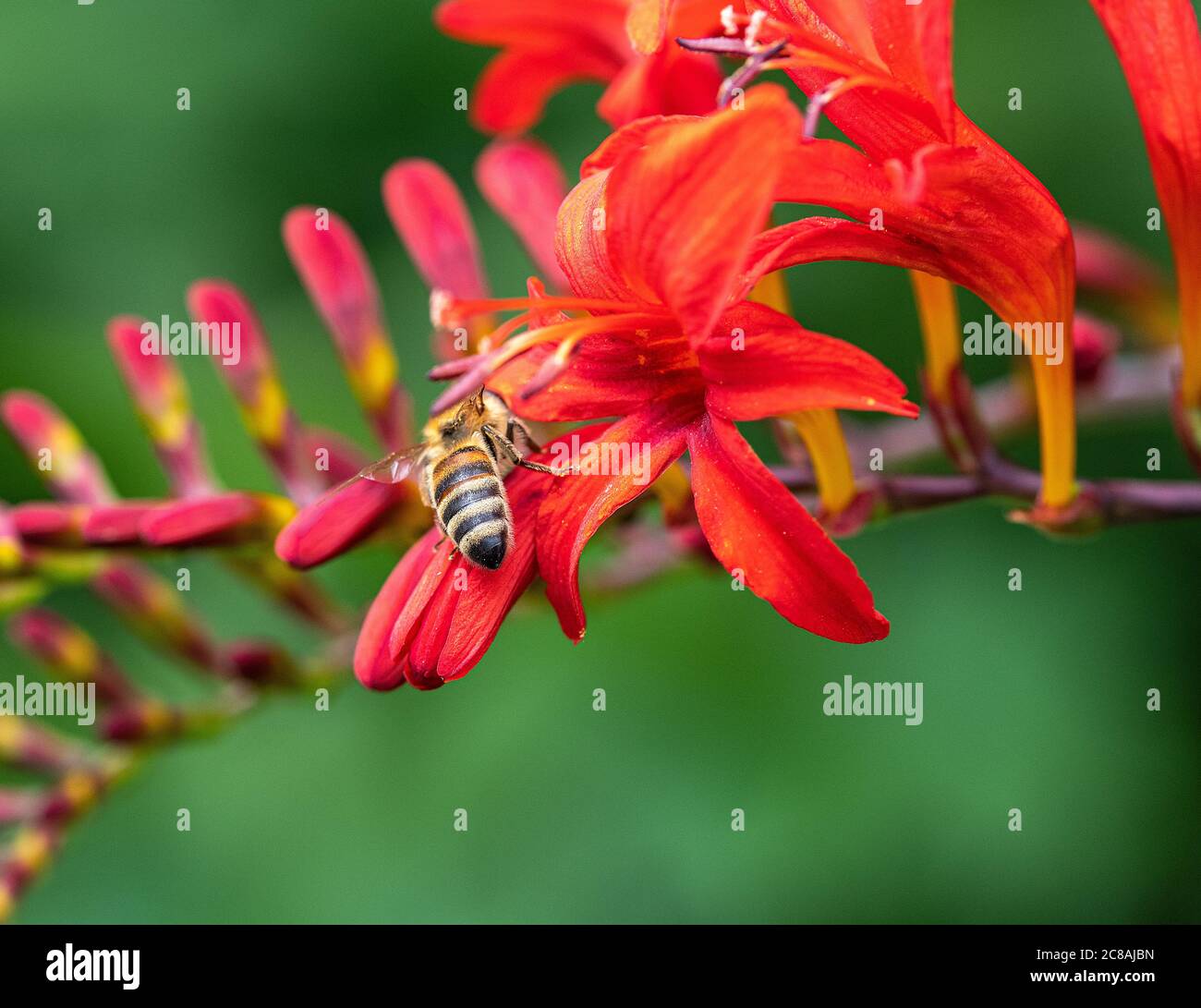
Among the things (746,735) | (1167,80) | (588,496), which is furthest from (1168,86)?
(746,735)

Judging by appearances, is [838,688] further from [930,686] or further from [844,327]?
[844,327]

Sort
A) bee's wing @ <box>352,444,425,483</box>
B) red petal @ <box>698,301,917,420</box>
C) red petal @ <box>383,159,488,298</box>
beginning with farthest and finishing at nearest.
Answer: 1. red petal @ <box>383,159,488,298</box>
2. bee's wing @ <box>352,444,425,483</box>
3. red petal @ <box>698,301,917,420</box>

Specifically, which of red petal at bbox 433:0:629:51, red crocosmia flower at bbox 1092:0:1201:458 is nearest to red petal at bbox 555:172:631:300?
red crocosmia flower at bbox 1092:0:1201:458

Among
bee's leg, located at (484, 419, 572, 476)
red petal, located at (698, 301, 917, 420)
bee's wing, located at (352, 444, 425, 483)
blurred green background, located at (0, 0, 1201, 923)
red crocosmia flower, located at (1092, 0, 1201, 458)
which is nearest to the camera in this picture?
red petal, located at (698, 301, 917, 420)

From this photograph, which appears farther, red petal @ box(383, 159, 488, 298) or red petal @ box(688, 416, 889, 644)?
red petal @ box(383, 159, 488, 298)

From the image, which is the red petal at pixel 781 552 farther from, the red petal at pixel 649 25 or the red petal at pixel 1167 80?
the red petal at pixel 1167 80

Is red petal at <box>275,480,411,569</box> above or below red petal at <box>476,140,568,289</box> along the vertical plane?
below

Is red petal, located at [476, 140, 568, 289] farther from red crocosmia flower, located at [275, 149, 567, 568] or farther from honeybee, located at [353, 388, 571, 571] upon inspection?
honeybee, located at [353, 388, 571, 571]
